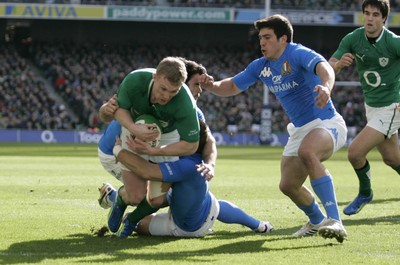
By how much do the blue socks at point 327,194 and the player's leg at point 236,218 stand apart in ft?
2.81

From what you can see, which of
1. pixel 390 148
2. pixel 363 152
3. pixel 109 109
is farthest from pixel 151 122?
pixel 390 148

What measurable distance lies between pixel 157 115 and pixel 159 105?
0.45 feet

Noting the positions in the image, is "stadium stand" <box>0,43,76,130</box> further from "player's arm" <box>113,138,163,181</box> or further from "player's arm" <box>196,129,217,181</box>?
"player's arm" <box>113,138,163,181</box>

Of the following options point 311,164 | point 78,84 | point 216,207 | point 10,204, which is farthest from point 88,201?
point 78,84

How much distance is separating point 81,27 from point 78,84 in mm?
7166

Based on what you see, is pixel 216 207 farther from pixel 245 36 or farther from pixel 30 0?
pixel 245 36

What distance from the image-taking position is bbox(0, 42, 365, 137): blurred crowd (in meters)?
42.0

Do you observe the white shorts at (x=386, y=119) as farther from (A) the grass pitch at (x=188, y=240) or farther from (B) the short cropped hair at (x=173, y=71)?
(B) the short cropped hair at (x=173, y=71)

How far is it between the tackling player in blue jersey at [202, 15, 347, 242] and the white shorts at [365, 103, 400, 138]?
7.90ft

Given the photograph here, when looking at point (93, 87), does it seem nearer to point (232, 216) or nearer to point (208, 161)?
point (232, 216)

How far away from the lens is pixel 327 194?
329 inches

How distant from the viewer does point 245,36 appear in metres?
52.0

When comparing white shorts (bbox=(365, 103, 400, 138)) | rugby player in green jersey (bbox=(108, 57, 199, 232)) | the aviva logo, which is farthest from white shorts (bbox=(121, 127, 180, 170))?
the aviva logo

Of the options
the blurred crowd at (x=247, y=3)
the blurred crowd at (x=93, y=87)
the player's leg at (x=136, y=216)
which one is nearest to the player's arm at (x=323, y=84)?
the player's leg at (x=136, y=216)
